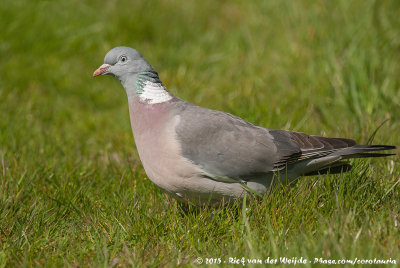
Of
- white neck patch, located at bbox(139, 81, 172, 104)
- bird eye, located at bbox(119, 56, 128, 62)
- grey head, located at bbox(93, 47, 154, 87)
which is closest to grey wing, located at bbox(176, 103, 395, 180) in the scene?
white neck patch, located at bbox(139, 81, 172, 104)

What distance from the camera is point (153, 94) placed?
12.4ft

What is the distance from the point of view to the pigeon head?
3.84 meters

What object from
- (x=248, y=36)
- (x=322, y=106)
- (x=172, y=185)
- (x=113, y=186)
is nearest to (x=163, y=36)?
(x=248, y=36)

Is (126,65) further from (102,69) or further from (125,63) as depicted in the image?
(102,69)

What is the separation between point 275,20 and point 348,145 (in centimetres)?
390

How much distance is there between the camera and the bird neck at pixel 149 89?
12.3ft

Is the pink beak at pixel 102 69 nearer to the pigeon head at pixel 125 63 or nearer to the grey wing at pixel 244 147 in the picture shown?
the pigeon head at pixel 125 63

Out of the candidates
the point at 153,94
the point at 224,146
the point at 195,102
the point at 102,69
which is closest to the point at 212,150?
the point at 224,146

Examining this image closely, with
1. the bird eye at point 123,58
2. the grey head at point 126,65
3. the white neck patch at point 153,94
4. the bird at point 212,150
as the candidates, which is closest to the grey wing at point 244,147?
the bird at point 212,150

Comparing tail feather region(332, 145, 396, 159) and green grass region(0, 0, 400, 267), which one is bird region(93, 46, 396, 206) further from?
green grass region(0, 0, 400, 267)

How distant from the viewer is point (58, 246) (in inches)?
126

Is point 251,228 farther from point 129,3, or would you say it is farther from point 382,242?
point 129,3

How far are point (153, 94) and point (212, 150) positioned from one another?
0.61 metres

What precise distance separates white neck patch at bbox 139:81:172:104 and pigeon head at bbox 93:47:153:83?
130 millimetres
